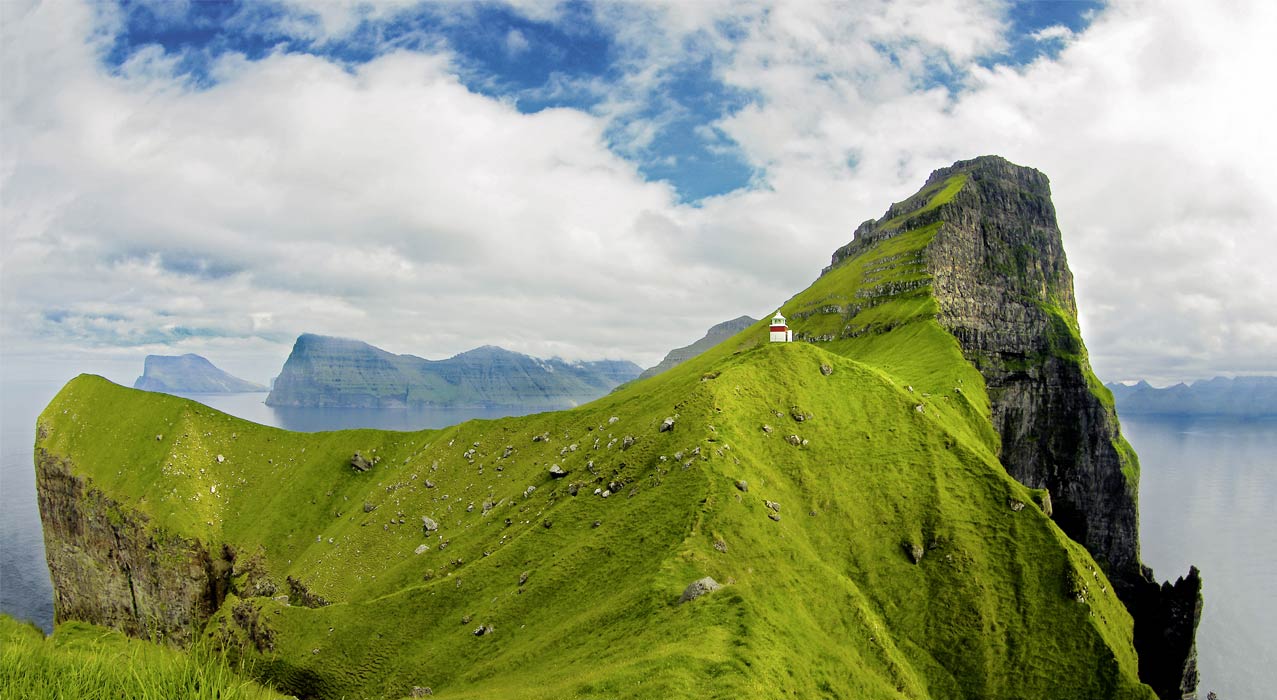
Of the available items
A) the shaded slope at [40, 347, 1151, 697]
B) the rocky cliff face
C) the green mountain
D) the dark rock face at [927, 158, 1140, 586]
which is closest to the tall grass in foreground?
the green mountain

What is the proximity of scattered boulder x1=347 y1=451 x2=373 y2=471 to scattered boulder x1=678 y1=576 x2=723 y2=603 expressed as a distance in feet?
391

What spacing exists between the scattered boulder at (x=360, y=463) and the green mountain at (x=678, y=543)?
351mm

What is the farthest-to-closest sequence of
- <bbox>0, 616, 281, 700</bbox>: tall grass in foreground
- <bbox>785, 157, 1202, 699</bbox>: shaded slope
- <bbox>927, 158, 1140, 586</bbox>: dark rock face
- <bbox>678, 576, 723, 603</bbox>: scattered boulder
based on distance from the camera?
<bbox>927, 158, 1140, 586</bbox>: dark rock face → <bbox>785, 157, 1202, 699</bbox>: shaded slope → <bbox>678, 576, 723, 603</bbox>: scattered boulder → <bbox>0, 616, 281, 700</bbox>: tall grass in foreground

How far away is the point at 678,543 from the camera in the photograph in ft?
225

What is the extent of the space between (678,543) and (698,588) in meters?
10.4

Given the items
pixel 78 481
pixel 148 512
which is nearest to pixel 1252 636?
pixel 148 512

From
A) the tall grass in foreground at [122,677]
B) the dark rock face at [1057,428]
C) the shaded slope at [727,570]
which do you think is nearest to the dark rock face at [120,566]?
the shaded slope at [727,570]

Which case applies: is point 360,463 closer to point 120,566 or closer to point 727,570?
point 120,566

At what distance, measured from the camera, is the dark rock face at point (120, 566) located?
437 ft

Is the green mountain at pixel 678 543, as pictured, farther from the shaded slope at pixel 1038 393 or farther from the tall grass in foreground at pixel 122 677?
the tall grass in foreground at pixel 122 677

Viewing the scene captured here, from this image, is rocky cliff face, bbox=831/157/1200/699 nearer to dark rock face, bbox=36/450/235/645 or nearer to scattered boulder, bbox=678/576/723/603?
scattered boulder, bbox=678/576/723/603

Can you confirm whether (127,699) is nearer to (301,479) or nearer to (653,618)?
(653,618)

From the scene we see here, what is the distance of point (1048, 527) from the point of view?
82625mm

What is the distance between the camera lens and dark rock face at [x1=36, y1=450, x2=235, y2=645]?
437 ft
